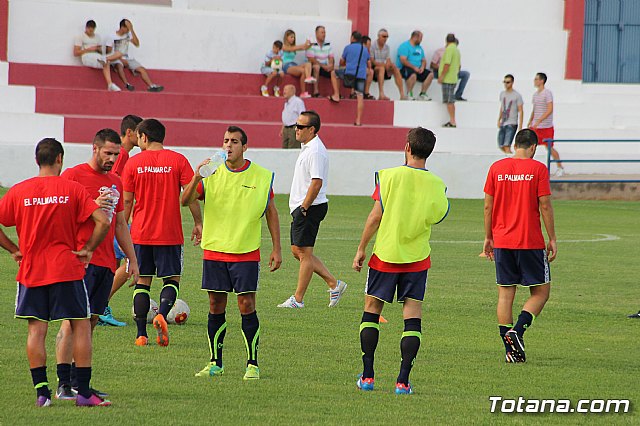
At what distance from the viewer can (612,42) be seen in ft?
132

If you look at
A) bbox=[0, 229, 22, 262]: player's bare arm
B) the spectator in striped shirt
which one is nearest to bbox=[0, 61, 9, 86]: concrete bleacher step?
the spectator in striped shirt

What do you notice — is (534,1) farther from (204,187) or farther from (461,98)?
(204,187)

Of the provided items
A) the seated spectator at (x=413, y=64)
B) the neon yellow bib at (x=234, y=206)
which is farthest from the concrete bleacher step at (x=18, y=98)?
the neon yellow bib at (x=234, y=206)

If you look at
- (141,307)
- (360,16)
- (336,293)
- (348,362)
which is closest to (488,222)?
(348,362)

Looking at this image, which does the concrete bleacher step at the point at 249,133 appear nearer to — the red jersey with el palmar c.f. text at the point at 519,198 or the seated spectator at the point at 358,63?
the seated spectator at the point at 358,63

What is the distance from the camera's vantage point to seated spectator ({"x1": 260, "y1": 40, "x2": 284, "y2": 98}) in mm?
33500

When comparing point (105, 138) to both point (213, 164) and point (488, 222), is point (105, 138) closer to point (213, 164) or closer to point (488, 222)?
point (213, 164)

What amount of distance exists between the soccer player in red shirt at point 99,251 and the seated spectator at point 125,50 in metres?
24.3

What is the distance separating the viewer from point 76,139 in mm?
29938

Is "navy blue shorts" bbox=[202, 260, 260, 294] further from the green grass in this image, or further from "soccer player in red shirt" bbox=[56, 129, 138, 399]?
the green grass

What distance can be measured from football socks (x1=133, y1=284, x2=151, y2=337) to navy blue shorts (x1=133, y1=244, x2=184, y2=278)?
0.16 meters

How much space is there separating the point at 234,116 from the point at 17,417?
83.6 ft

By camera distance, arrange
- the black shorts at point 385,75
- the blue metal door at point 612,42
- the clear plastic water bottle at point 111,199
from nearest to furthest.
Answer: the clear plastic water bottle at point 111,199, the black shorts at point 385,75, the blue metal door at point 612,42

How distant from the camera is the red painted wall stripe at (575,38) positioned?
3859 centimetres
